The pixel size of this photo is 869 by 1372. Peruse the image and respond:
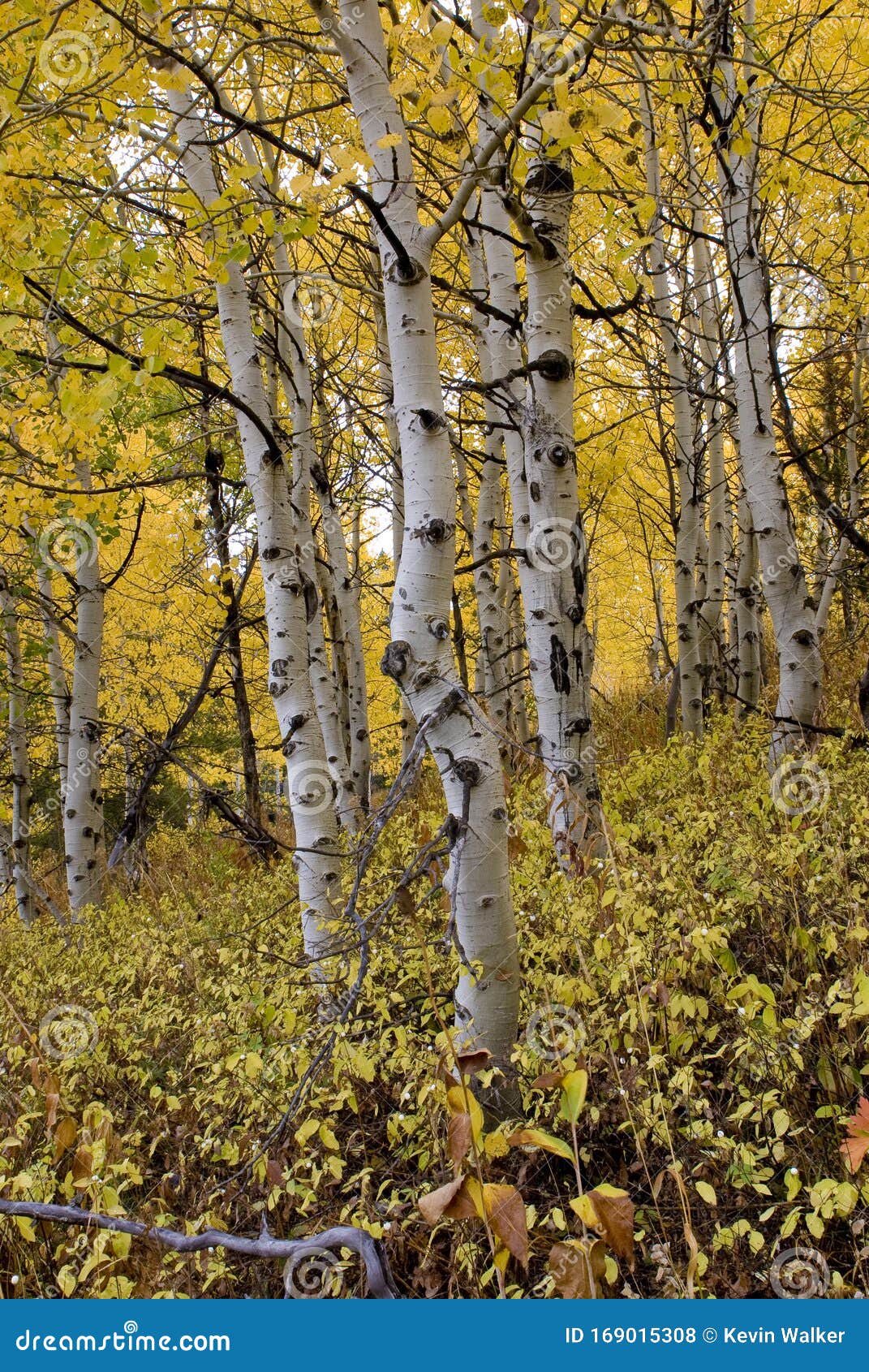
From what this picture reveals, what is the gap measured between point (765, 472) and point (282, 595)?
258 centimetres

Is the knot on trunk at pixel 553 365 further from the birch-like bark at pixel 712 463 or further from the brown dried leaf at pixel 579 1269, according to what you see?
the birch-like bark at pixel 712 463

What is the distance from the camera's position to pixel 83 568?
22.4 ft

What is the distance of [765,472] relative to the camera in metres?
4.15

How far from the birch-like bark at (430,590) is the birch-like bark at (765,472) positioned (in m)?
2.41

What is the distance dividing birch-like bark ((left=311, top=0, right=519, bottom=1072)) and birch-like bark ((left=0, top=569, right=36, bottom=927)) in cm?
606

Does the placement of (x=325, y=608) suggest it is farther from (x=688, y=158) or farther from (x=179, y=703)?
(x=179, y=703)

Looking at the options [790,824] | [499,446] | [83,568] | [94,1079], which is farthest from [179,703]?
[790,824]

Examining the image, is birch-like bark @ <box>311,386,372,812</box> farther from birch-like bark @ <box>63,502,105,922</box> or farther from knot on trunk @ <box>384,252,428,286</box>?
knot on trunk @ <box>384,252,428,286</box>

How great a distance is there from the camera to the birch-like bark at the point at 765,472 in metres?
4.09

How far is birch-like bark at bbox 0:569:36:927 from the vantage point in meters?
7.38

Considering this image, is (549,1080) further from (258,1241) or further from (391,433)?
(391,433)

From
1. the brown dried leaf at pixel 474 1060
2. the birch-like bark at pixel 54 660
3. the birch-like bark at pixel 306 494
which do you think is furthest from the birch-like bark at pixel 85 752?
the brown dried leaf at pixel 474 1060

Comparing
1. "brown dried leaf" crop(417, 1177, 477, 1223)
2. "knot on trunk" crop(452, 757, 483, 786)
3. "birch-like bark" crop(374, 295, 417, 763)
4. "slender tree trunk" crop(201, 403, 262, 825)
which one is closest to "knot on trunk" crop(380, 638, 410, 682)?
"knot on trunk" crop(452, 757, 483, 786)

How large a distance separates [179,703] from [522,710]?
807 cm
